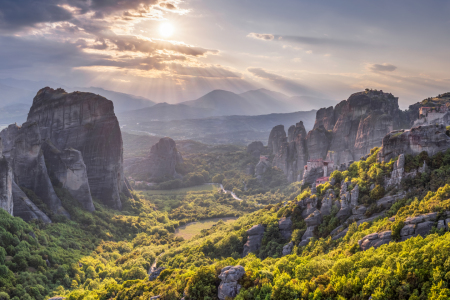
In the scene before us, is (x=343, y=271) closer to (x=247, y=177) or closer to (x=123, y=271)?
(x=123, y=271)

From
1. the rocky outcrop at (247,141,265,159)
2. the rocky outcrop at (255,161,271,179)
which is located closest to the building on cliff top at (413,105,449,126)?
the rocky outcrop at (255,161,271,179)

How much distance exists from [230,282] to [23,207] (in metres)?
36.3

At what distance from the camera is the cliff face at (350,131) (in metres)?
80.2

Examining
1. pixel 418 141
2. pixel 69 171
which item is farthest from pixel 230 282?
pixel 69 171

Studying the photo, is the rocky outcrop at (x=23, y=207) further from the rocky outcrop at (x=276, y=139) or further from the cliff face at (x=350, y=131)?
the rocky outcrop at (x=276, y=139)

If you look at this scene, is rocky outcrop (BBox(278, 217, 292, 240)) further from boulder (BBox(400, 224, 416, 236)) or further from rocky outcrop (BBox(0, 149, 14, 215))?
rocky outcrop (BBox(0, 149, 14, 215))

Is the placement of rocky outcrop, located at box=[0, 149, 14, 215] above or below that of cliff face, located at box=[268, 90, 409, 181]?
below

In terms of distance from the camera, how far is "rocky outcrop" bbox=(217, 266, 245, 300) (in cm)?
2227

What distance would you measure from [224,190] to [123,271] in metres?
67.8

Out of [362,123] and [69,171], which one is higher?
[362,123]

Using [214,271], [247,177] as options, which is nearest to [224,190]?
[247,177]

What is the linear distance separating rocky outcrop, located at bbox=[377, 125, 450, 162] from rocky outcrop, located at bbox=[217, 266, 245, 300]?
19711mm

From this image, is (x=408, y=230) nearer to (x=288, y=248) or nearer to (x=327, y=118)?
(x=288, y=248)

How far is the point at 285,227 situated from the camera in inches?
1412
